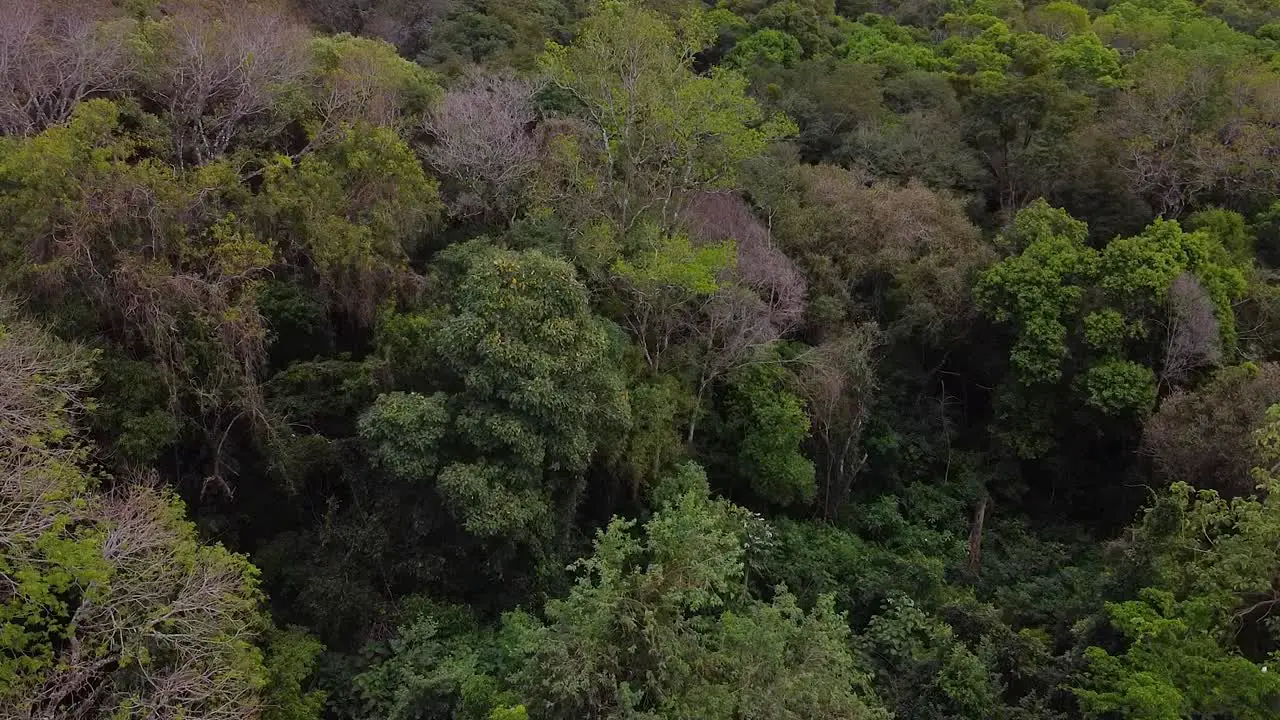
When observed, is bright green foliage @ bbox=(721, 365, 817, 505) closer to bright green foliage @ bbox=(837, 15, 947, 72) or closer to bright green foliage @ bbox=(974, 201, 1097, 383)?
bright green foliage @ bbox=(974, 201, 1097, 383)

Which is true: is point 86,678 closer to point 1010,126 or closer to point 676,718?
point 676,718

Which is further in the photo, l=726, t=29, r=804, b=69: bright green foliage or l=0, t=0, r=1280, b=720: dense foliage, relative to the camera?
l=726, t=29, r=804, b=69: bright green foliage

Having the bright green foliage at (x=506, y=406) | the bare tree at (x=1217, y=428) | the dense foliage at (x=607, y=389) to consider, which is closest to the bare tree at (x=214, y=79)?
the dense foliage at (x=607, y=389)

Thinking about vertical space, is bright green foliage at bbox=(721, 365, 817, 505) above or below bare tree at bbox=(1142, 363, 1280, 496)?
below

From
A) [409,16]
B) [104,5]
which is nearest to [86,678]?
[104,5]

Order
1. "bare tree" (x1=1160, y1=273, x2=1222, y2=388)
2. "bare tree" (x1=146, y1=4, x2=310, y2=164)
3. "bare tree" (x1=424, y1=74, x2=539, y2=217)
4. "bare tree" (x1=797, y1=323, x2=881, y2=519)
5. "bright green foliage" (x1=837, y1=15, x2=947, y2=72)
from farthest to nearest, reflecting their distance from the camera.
Answer: "bright green foliage" (x1=837, y1=15, x2=947, y2=72) → "bare tree" (x1=797, y1=323, x2=881, y2=519) → "bare tree" (x1=424, y1=74, x2=539, y2=217) → "bare tree" (x1=1160, y1=273, x2=1222, y2=388) → "bare tree" (x1=146, y1=4, x2=310, y2=164)

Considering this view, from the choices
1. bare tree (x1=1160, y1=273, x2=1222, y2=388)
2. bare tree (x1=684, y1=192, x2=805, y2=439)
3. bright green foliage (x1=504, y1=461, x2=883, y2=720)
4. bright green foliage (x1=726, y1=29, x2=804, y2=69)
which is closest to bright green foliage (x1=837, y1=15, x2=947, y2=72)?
bright green foliage (x1=726, y1=29, x2=804, y2=69)

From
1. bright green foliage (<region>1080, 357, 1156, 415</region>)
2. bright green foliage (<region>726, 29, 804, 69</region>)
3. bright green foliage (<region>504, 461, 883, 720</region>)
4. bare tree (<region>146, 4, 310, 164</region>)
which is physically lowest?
bright green foliage (<region>504, 461, 883, 720</region>)
